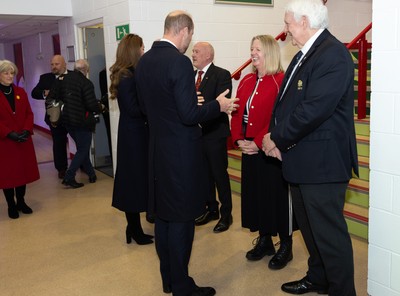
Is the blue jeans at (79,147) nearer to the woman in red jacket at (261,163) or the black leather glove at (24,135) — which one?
the black leather glove at (24,135)

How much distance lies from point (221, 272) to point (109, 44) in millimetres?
3524

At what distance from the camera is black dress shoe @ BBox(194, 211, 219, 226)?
430 centimetres

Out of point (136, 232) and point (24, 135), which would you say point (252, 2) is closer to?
point (24, 135)

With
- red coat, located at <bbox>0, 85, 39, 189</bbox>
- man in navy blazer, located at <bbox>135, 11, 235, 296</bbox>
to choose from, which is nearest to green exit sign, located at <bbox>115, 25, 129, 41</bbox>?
red coat, located at <bbox>0, 85, 39, 189</bbox>

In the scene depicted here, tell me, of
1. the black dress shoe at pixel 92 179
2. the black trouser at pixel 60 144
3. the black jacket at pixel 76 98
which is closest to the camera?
the black jacket at pixel 76 98

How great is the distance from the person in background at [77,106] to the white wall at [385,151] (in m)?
3.88

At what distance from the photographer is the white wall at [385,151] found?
7.88ft

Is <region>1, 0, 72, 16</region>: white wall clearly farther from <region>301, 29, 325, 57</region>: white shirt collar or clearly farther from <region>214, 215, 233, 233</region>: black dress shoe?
<region>301, 29, 325, 57</region>: white shirt collar

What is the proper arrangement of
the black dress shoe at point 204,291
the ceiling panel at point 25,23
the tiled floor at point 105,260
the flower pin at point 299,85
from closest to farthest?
the flower pin at point 299,85 < the black dress shoe at point 204,291 < the tiled floor at point 105,260 < the ceiling panel at point 25,23

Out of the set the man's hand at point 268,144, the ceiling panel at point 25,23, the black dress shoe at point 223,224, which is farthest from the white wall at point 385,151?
the ceiling panel at point 25,23

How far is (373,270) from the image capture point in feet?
8.77

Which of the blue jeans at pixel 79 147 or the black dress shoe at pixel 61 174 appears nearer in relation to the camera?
the blue jeans at pixel 79 147

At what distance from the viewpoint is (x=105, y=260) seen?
3.58 m

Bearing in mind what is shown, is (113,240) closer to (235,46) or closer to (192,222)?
(192,222)
